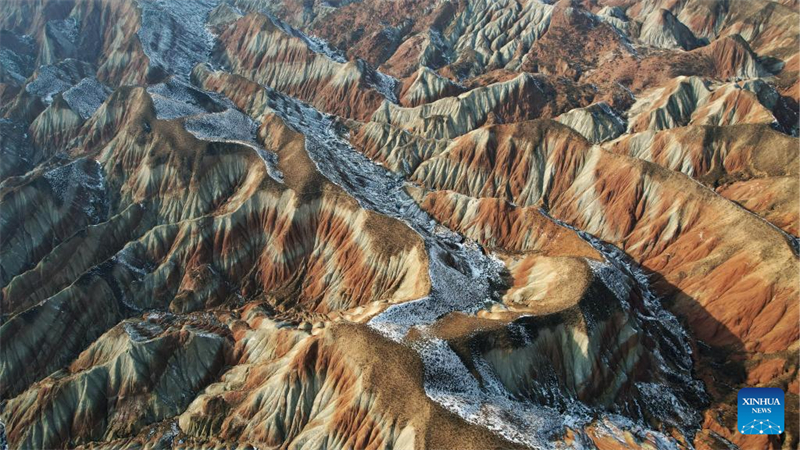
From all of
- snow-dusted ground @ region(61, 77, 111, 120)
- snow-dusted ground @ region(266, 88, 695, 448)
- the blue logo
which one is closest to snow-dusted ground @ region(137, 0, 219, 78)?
snow-dusted ground @ region(61, 77, 111, 120)

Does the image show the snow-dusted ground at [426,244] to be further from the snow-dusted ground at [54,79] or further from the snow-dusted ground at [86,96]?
the snow-dusted ground at [54,79]

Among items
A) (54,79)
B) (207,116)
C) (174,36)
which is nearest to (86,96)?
(54,79)

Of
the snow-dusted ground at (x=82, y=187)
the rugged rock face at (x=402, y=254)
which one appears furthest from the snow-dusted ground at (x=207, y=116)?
the snow-dusted ground at (x=82, y=187)

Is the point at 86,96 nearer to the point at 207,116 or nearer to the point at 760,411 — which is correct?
the point at 207,116

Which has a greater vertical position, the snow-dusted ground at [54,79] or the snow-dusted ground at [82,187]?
the snow-dusted ground at [54,79]

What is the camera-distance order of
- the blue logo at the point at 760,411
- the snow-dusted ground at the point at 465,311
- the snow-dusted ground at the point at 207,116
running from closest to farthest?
the snow-dusted ground at the point at 465,311 < the blue logo at the point at 760,411 < the snow-dusted ground at the point at 207,116

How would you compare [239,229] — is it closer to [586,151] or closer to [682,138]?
[586,151]

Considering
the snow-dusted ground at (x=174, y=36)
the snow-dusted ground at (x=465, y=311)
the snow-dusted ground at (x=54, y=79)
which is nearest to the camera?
A: the snow-dusted ground at (x=465, y=311)

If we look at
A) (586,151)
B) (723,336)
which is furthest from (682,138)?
(723,336)
